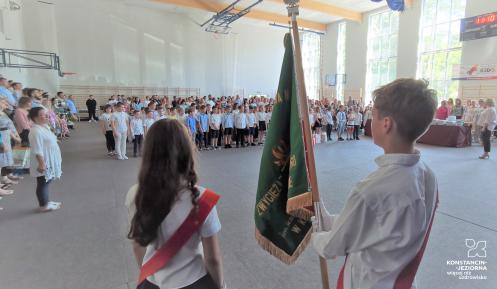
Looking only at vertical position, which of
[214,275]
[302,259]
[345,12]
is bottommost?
[302,259]

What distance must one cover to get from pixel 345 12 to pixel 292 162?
18935mm

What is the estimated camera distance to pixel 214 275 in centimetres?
146

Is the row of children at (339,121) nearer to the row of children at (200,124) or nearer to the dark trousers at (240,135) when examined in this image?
the row of children at (200,124)

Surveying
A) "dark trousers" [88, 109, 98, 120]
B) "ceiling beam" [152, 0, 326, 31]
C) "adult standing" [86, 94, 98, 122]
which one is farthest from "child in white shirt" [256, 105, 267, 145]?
"dark trousers" [88, 109, 98, 120]

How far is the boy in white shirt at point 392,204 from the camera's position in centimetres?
101

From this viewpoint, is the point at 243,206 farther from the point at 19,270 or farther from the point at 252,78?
the point at 252,78

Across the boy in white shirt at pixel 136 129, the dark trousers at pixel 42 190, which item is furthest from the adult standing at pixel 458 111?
the dark trousers at pixel 42 190

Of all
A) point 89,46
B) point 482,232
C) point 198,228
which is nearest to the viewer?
point 198,228

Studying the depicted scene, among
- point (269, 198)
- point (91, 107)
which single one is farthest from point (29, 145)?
point (91, 107)

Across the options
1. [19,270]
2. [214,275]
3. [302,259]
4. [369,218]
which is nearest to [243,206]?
[302,259]

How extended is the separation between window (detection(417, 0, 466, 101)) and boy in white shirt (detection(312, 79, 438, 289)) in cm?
1630

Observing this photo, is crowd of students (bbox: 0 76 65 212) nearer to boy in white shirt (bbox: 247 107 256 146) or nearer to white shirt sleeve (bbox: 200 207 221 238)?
white shirt sleeve (bbox: 200 207 221 238)

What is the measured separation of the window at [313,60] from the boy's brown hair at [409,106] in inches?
893

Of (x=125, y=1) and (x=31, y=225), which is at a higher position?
(x=125, y=1)
